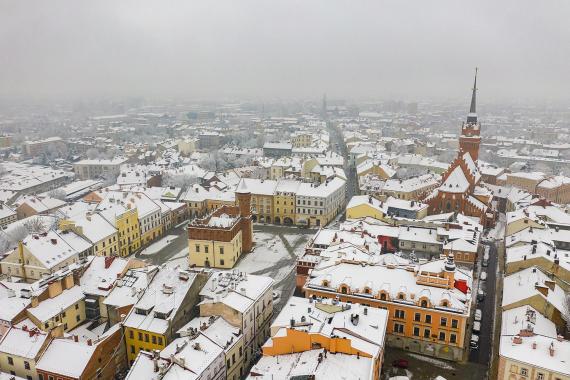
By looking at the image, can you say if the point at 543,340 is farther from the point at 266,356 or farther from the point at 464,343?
the point at 266,356

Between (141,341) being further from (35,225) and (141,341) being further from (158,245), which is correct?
(35,225)

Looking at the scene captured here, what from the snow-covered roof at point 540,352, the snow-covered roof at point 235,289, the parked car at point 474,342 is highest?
the snow-covered roof at point 235,289

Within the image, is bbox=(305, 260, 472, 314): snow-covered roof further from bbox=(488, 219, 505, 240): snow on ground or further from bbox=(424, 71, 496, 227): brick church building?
bbox=(488, 219, 505, 240): snow on ground

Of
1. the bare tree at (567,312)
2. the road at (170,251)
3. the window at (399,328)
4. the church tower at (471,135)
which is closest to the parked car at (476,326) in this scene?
the bare tree at (567,312)

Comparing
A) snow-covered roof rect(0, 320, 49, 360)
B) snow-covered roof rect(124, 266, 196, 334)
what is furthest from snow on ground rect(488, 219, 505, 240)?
snow-covered roof rect(0, 320, 49, 360)

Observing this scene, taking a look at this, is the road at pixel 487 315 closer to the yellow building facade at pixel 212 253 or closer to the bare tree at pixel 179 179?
the yellow building facade at pixel 212 253

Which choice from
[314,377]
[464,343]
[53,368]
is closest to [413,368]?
[464,343]
